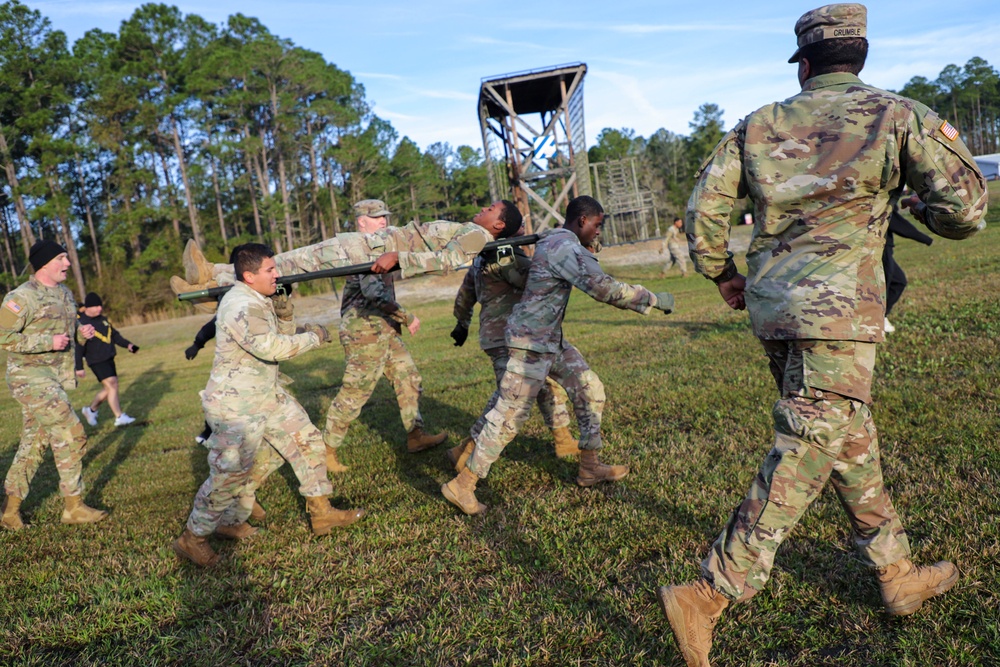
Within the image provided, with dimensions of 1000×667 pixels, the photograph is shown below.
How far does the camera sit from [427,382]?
10.4m

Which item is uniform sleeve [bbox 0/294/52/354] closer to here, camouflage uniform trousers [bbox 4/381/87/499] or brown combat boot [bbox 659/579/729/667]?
camouflage uniform trousers [bbox 4/381/87/499]

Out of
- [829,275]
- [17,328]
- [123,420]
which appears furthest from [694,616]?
[123,420]

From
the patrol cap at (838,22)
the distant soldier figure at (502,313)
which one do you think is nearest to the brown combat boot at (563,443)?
the distant soldier figure at (502,313)

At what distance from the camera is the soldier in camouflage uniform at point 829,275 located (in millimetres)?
2717

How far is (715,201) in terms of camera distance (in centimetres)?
302

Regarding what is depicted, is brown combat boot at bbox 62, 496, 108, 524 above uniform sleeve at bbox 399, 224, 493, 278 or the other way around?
the other way around

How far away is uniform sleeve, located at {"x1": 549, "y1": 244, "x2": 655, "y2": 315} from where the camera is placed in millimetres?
4395

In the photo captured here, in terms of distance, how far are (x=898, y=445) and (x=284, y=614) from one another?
4302 millimetres

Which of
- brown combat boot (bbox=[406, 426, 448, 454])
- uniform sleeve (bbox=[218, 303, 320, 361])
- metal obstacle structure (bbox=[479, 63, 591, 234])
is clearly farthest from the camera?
metal obstacle structure (bbox=[479, 63, 591, 234])

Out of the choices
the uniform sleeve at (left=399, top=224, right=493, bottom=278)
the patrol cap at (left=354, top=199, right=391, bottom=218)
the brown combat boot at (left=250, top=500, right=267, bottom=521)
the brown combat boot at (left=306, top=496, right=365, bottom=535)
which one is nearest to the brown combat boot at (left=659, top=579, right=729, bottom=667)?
the brown combat boot at (left=306, top=496, right=365, bottom=535)

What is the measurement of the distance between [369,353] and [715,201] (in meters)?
4.29

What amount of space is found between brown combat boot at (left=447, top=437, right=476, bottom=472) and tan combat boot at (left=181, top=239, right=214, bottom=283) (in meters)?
2.59

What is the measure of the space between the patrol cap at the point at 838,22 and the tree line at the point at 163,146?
3709 cm

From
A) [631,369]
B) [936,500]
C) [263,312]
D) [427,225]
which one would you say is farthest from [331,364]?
[936,500]
